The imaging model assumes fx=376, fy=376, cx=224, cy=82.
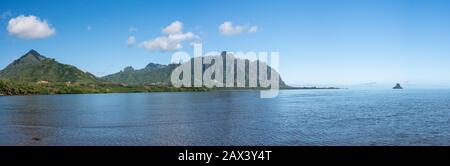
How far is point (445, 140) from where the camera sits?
47.3 meters

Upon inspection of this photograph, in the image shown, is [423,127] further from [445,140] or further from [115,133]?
[115,133]
